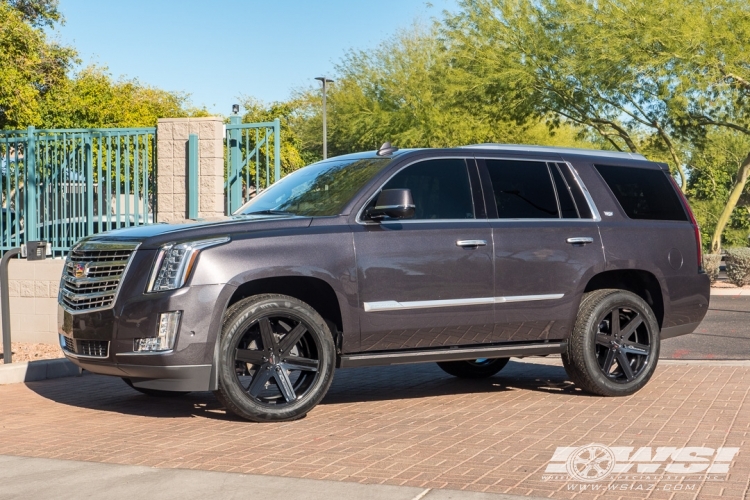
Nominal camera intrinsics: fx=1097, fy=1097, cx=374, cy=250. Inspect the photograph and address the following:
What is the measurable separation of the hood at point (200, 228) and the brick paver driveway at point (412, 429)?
1.34 meters

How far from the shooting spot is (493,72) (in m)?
32.6

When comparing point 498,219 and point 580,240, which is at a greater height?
point 498,219

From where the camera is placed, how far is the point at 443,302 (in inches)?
326

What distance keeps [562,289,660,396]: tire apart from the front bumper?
121 inches

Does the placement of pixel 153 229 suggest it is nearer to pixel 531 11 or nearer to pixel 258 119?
pixel 531 11

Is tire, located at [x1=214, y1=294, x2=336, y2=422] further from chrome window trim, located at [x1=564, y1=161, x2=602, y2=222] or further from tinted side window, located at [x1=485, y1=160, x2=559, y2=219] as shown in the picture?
chrome window trim, located at [x1=564, y1=161, x2=602, y2=222]

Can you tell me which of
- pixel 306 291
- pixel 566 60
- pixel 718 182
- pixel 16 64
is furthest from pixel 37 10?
pixel 718 182

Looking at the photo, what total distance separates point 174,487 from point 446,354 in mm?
3102

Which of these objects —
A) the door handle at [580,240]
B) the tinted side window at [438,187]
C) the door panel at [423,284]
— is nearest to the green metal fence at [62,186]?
the tinted side window at [438,187]

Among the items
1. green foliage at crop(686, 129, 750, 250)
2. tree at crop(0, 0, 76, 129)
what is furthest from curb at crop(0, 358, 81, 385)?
green foliage at crop(686, 129, 750, 250)

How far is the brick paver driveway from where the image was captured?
618 centimetres

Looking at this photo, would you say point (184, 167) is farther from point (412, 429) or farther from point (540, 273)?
point (412, 429)

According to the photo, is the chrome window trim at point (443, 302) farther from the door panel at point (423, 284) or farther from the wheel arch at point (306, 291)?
the wheel arch at point (306, 291)

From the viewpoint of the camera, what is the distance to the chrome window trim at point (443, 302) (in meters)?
8.05
